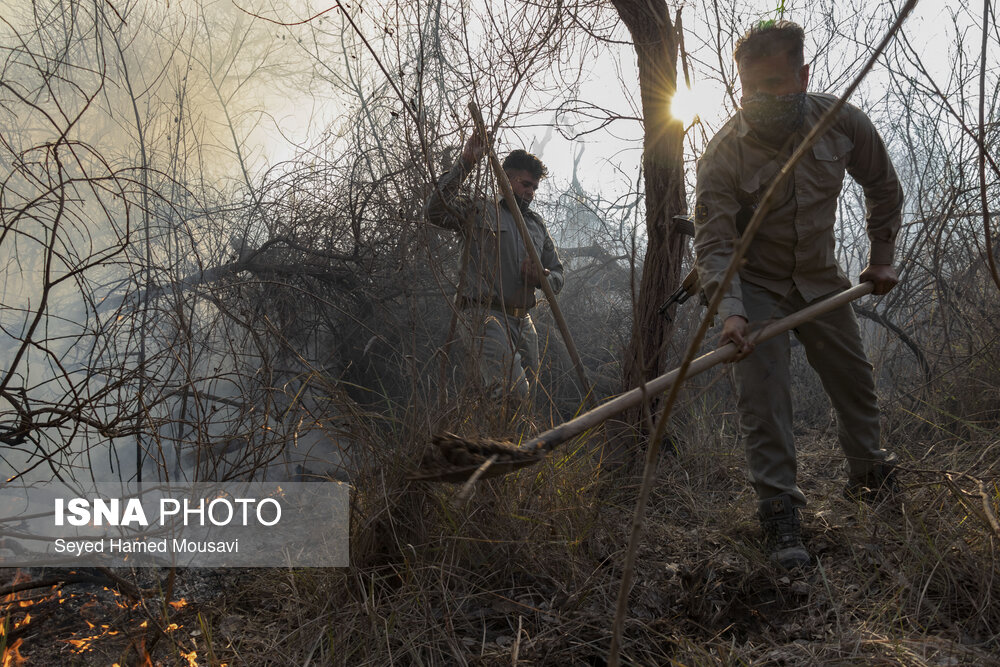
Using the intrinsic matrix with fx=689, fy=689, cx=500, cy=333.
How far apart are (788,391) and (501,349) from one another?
1.70 meters

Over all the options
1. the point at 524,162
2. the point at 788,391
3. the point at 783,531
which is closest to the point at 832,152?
the point at 788,391

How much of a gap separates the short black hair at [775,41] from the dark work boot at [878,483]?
154 cm

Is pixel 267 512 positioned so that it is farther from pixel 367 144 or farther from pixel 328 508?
pixel 367 144

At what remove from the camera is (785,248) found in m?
2.59

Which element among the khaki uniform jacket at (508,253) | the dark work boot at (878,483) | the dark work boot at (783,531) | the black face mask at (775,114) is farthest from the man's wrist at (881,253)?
the khaki uniform jacket at (508,253)

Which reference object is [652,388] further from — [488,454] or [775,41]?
[775,41]

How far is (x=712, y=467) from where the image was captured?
136 inches

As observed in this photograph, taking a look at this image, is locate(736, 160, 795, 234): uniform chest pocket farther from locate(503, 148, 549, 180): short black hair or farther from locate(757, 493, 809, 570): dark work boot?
locate(503, 148, 549, 180): short black hair

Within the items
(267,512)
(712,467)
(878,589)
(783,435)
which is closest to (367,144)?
(267,512)

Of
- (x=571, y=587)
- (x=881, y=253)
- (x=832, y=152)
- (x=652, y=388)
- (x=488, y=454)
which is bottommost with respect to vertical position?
(x=571, y=587)

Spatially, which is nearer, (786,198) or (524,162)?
(786,198)

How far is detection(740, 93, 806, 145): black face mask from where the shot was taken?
2.44 meters

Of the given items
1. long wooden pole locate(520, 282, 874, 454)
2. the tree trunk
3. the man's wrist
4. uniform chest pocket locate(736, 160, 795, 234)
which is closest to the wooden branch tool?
long wooden pole locate(520, 282, 874, 454)

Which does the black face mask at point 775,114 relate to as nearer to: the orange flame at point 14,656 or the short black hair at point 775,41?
the short black hair at point 775,41
